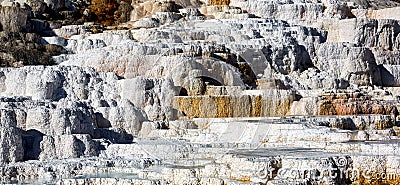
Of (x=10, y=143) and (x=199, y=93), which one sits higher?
(x=199, y=93)

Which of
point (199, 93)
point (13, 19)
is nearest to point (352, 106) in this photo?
point (199, 93)

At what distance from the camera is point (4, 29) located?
23.1m

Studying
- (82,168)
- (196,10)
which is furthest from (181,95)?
(196,10)

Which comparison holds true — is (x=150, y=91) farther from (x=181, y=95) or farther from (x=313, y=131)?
(x=313, y=131)

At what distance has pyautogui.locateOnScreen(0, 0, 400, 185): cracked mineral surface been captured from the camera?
11.7m

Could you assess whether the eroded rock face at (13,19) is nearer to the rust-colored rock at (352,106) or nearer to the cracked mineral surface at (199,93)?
the cracked mineral surface at (199,93)

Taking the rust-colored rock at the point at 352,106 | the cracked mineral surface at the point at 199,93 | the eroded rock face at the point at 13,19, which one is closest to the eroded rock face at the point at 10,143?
the cracked mineral surface at the point at 199,93

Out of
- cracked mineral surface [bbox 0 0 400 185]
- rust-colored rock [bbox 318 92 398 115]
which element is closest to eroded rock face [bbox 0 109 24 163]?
cracked mineral surface [bbox 0 0 400 185]

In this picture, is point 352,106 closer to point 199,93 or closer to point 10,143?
point 199,93

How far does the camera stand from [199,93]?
1861 cm

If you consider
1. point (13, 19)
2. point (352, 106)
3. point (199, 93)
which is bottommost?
point (352, 106)

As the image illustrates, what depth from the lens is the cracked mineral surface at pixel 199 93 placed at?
1173 centimetres

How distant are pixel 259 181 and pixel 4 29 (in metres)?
14.4

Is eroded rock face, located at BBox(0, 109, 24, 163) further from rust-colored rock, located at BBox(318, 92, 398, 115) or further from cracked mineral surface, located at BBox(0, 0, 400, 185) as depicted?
rust-colored rock, located at BBox(318, 92, 398, 115)
